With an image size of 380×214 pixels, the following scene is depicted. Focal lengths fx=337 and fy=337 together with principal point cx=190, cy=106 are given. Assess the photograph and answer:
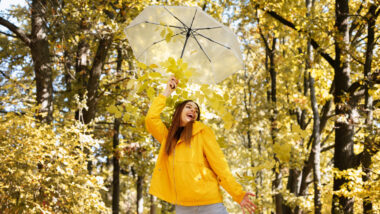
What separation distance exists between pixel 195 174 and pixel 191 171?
0.04 metres

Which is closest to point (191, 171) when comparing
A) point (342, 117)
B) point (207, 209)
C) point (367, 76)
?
point (207, 209)

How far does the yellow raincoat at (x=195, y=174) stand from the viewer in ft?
8.85

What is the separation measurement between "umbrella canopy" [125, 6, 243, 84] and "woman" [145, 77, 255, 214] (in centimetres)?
106

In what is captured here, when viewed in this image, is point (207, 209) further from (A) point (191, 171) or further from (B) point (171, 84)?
(B) point (171, 84)

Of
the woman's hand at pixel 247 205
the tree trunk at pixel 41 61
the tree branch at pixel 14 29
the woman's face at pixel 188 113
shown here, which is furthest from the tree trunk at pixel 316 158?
the tree branch at pixel 14 29

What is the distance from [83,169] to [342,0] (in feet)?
19.7

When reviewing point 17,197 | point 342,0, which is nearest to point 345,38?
point 342,0

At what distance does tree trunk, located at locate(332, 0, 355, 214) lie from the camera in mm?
6508

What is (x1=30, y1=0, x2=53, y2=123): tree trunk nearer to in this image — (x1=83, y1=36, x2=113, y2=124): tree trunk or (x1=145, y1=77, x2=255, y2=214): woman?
(x1=83, y1=36, x2=113, y2=124): tree trunk

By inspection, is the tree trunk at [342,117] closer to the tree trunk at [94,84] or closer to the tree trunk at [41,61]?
the tree trunk at [94,84]

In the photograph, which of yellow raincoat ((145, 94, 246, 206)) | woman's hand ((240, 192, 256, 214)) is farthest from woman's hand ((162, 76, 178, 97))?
woman's hand ((240, 192, 256, 214))

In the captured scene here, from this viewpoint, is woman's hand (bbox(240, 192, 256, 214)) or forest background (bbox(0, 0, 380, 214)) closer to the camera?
woman's hand (bbox(240, 192, 256, 214))

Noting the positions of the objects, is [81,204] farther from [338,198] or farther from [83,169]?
[338,198]

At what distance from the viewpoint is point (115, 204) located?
11570mm
